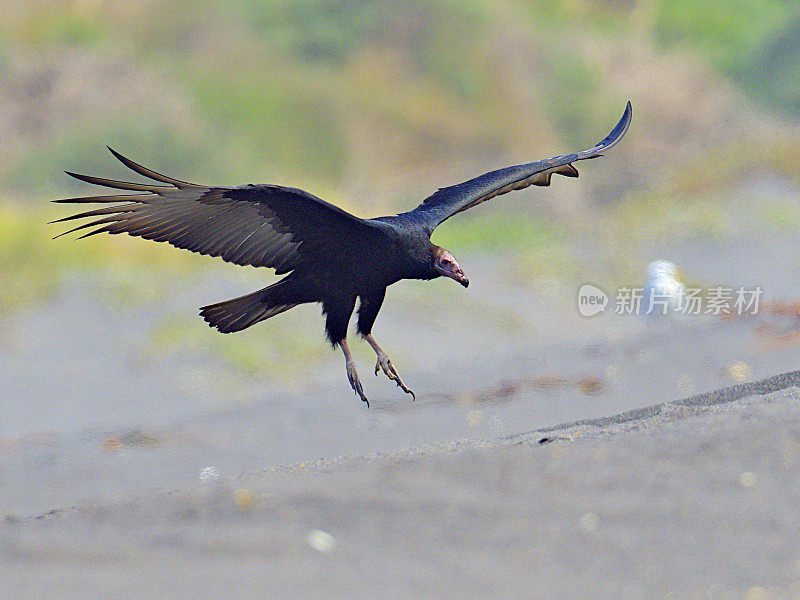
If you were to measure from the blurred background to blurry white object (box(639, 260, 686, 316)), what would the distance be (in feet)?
0.84

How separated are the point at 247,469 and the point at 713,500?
385cm

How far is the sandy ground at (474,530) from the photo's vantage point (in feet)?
10.1

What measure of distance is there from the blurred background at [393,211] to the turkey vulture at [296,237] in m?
2.13

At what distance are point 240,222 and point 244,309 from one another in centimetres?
59

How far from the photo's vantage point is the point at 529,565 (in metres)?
3.17

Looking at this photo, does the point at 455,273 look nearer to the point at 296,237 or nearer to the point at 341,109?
the point at 296,237

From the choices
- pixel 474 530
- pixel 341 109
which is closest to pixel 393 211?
pixel 341 109

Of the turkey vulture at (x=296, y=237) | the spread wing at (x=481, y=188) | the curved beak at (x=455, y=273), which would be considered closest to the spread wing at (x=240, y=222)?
the turkey vulture at (x=296, y=237)

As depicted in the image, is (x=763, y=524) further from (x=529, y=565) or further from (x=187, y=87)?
(x=187, y=87)

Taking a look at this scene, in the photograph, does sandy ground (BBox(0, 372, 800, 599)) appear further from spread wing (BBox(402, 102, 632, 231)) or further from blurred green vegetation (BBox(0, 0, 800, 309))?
blurred green vegetation (BBox(0, 0, 800, 309))

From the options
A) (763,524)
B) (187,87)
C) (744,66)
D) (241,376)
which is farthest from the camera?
(744,66)

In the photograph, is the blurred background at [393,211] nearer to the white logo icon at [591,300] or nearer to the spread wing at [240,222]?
the white logo icon at [591,300]

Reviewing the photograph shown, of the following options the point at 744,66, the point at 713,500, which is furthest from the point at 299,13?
the point at 713,500

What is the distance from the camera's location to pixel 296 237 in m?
4.82
